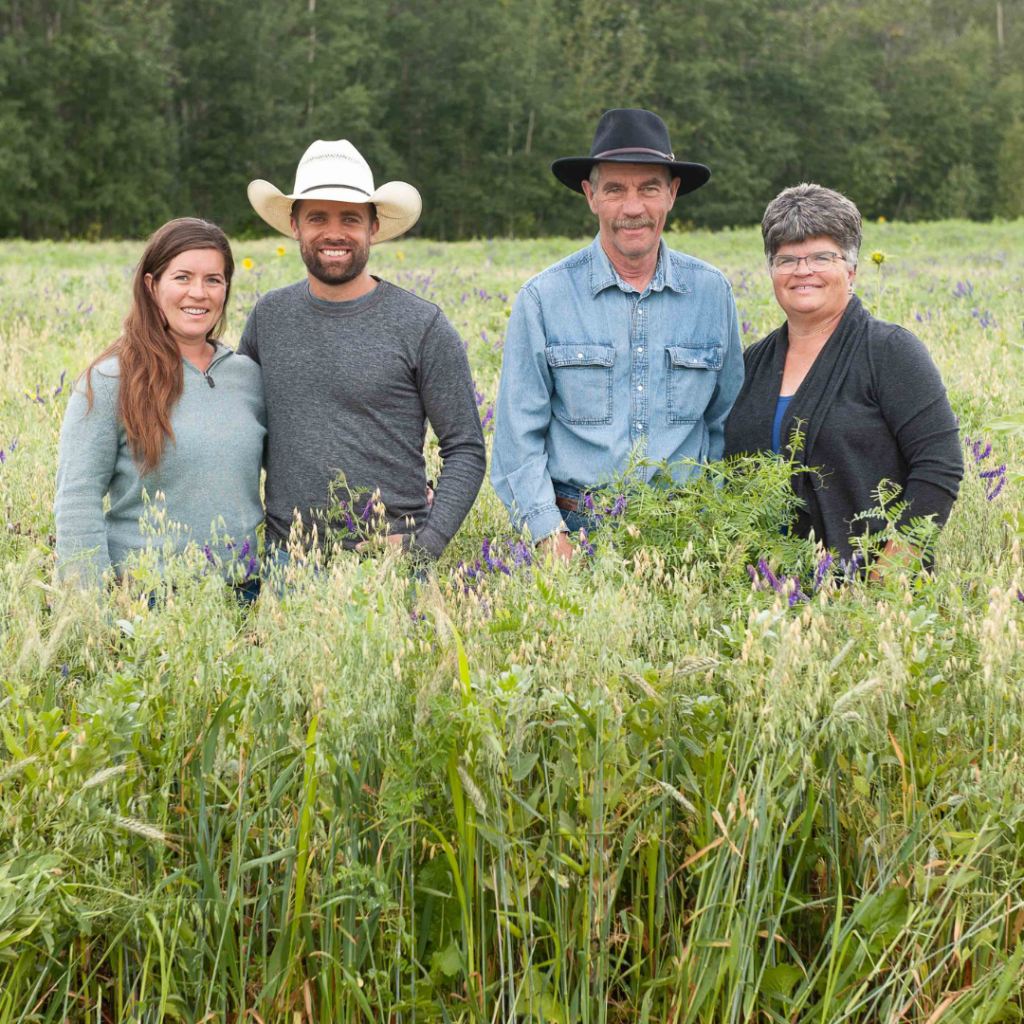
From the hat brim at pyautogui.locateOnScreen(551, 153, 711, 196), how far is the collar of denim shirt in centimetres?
26

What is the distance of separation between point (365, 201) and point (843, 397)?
199 cm

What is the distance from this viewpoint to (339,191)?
4.01 metres

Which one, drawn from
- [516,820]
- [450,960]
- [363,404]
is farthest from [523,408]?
[450,960]

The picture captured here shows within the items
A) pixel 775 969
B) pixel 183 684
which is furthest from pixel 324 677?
pixel 775 969

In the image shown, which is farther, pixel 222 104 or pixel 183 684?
pixel 222 104

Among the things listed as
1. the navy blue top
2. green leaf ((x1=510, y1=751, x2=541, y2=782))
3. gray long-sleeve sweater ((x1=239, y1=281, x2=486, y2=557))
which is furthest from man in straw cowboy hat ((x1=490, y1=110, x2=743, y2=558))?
green leaf ((x1=510, y1=751, x2=541, y2=782))

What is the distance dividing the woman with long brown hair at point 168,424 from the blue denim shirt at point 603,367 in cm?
103

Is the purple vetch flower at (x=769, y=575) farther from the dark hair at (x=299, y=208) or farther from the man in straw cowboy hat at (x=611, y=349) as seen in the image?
the dark hair at (x=299, y=208)

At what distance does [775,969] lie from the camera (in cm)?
202

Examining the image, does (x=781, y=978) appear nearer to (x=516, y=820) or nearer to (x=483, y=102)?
(x=516, y=820)

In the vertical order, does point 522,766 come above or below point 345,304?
below

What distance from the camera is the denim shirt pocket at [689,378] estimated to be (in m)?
4.14

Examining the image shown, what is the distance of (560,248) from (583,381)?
20.1 m

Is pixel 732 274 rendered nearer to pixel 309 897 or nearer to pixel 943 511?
pixel 943 511
